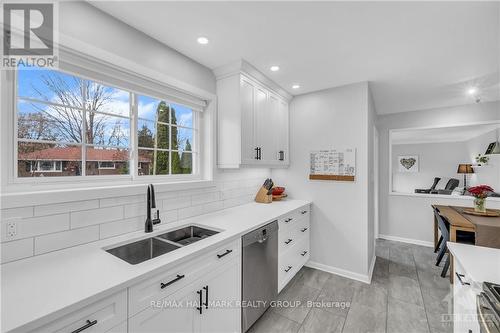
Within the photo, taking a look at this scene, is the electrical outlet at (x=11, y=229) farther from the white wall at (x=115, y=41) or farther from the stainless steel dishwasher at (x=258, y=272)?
the stainless steel dishwasher at (x=258, y=272)

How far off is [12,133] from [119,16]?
3.43ft

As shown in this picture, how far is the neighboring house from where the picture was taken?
1.34m

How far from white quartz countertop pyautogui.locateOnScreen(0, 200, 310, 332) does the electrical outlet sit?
0.49ft

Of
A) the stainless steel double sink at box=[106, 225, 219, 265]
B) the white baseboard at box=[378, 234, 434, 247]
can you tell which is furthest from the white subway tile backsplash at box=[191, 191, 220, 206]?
the white baseboard at box=[378, 234, 434, 247]

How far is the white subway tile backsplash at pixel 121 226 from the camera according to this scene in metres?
1.55

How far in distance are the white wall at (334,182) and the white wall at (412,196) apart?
5.71 feet

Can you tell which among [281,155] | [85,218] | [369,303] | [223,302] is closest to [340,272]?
[369,303]

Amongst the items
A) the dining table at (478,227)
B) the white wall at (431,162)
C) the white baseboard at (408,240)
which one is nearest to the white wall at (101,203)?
the dining table at (478,227)

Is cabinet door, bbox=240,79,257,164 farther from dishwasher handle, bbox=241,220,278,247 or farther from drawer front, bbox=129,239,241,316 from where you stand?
drawer front, bbox=129,239,241,316

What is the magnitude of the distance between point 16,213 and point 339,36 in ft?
8.14

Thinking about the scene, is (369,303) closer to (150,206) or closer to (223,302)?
(223,302)

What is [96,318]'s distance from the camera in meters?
0.94

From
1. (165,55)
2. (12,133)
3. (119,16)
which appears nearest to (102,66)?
(119,16)

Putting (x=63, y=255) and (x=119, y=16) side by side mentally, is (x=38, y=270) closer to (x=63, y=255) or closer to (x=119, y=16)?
(x=63, y=255)
